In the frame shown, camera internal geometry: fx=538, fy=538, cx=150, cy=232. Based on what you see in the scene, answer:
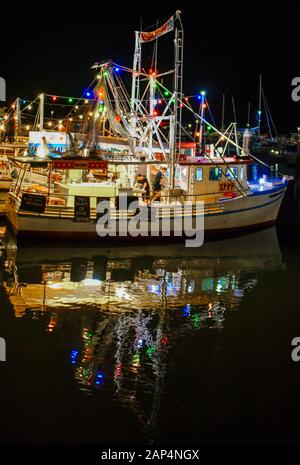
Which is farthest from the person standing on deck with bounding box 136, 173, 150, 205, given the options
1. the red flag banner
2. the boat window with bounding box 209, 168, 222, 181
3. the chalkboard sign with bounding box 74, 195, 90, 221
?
the red flag banner

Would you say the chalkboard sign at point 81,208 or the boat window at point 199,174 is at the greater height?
the boat window at point 199,174

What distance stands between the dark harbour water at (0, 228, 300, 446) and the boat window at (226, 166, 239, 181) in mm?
6434

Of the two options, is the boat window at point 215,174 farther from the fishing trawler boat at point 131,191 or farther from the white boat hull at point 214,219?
the white boat hull at point 214,219

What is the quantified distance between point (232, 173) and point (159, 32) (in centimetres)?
787

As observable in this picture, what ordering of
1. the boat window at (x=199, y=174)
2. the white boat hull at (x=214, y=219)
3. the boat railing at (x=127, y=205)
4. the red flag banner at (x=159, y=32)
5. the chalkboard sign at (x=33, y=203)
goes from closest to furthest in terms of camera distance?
the chalkboard sign at (x=33, y=203) → the white boat hull at (x=214, y=219) → the boat railing at (x=127, y=205) → the boat window at (x=199, y=174) → the red flag banner at (x=159, y=32)

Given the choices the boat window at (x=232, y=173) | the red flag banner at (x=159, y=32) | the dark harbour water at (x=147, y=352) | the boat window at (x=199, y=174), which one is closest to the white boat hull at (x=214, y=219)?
the boat window at (x=232, y=173)

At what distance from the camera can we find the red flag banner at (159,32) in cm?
2427

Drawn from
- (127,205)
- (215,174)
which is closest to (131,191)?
(127,205)

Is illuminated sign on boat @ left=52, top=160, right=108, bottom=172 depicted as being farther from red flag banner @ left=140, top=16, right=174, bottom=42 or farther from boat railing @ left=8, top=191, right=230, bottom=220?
red flag banner @ left=140, top=16, right=174, bottom=42

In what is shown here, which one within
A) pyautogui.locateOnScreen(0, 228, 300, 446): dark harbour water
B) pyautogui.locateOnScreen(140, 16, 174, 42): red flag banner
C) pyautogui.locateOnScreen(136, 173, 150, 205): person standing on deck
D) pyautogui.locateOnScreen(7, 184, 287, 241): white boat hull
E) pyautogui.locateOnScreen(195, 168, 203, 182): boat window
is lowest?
pyautogui.locateOnScreen(0, 228, 300, 446): dark harbour water

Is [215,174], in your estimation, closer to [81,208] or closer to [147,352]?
[81,208]

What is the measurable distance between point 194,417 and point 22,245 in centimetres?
1432

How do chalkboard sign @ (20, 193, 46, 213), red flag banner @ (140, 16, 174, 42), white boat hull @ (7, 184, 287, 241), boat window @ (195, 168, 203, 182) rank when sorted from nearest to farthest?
chalkboard sign @ (20, 193, 46, 213) < white boat hull @ (7, 184, 287, 241) < boat window @ (195, 168, 203, 182) < red flag banner @ (140, 16, 174, 42)

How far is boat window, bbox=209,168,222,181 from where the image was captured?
80.2ft
